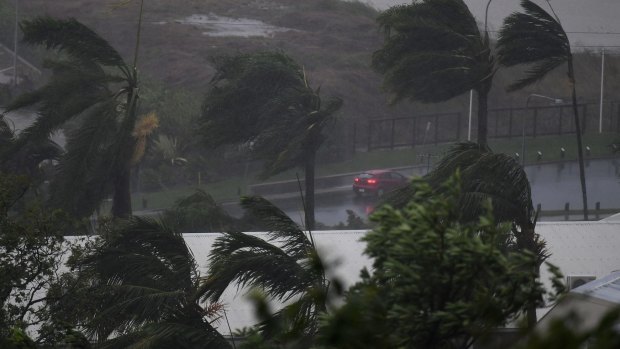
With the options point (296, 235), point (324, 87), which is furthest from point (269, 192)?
point (296, 235)

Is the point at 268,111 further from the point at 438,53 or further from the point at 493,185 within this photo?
the point at 493,185

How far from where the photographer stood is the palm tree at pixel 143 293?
13.7m

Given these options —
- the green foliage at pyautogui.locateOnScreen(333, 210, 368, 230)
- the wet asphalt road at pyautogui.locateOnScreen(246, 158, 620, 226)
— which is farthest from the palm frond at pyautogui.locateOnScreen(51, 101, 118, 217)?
the wet asphalt road at pyautogui.locateOnScreen(246, 158, 620, 226)

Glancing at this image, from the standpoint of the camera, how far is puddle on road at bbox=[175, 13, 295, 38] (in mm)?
83062

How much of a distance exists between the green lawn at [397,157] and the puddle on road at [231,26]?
2518cm

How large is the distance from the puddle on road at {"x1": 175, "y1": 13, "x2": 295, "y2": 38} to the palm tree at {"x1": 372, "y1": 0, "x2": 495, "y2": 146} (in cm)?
4629

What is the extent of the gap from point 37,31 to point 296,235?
1647cm

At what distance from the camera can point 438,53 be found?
3453cm

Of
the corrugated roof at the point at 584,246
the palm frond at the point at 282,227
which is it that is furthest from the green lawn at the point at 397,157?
the palm frond at the point at 282,227

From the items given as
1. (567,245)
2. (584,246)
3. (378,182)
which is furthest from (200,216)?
(378,182)

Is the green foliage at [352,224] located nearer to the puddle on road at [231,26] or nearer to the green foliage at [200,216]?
the green foliage at [200,216]

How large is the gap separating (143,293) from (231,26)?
2844 inches

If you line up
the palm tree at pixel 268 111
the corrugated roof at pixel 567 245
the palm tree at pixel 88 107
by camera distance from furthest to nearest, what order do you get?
the palm tree at pixel 268 111 → the palm tree at pixel 88 107 → the corrugated roof at pixel 567 245

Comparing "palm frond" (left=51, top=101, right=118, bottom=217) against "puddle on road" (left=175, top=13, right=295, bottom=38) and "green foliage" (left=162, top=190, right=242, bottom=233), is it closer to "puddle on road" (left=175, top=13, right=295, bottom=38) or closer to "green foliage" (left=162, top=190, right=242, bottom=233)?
"green foliage" (left=162, top=190, right=242, bottom=233)
